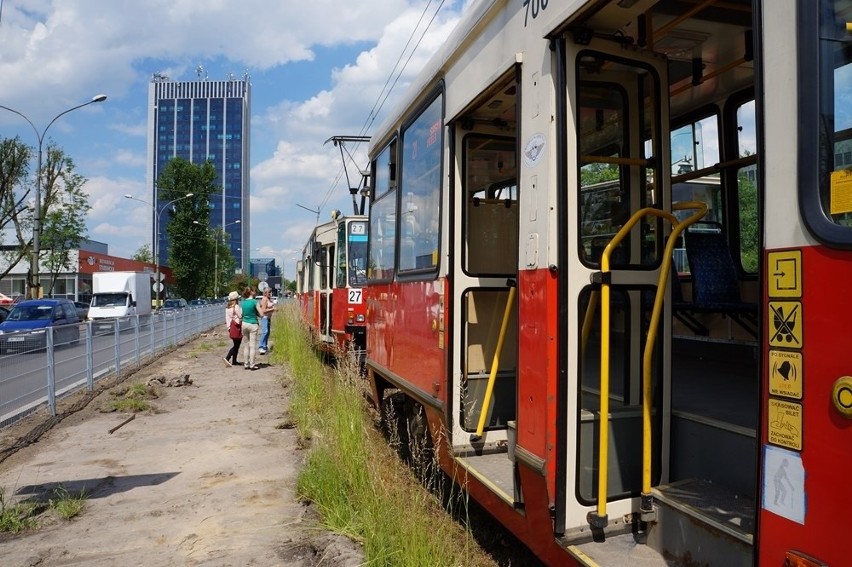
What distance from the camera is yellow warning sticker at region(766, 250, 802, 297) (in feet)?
6.02

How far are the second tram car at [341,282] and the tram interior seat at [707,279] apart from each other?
6299 millimetres

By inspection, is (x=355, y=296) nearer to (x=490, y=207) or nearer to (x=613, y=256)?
(x=490, y=207)

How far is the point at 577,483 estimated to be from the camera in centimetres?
293

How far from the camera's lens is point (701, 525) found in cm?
252

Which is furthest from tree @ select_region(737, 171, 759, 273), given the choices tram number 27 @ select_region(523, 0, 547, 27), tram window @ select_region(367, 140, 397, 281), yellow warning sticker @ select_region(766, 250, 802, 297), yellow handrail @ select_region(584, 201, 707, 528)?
yellow warning sticker @ select_region(766, 250, 802, 297)

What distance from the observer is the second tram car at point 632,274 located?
72.1 inches

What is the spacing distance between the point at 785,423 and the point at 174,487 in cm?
525

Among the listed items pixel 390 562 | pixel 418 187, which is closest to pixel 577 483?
pixel 390 562

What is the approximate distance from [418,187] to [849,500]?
13.2ft

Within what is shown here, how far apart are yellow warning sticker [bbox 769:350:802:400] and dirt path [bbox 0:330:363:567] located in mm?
2731

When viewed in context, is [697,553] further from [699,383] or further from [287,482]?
[287,482]

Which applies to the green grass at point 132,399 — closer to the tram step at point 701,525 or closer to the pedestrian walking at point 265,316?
the pedestrian walking at point 265,316

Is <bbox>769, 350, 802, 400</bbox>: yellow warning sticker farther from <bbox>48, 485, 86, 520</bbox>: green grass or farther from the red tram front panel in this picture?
<bbox>48, 485, 86, 520</bbox>: green grass

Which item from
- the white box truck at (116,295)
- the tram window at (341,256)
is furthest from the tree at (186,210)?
the tram window at (341,256)
